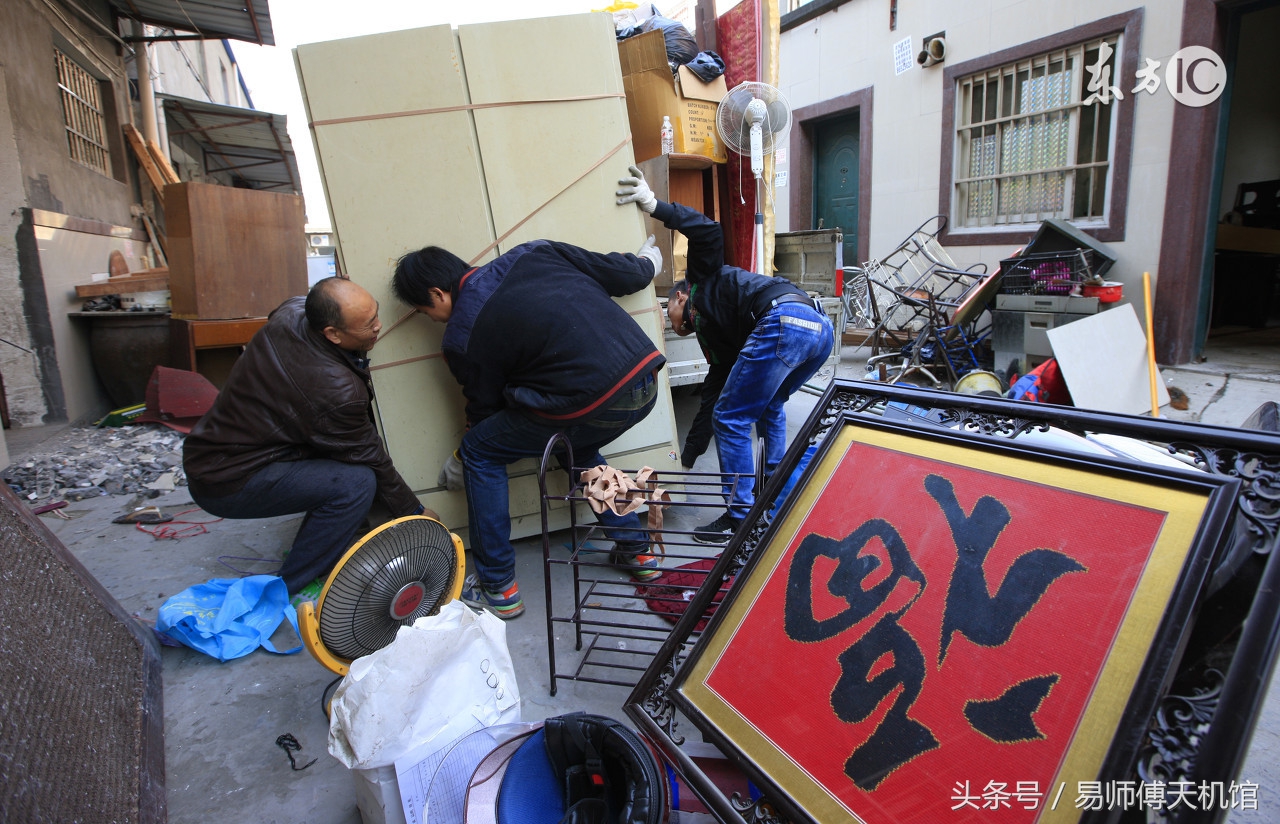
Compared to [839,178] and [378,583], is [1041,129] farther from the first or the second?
[378,583]

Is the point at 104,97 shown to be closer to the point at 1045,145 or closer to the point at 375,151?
the point at 375,151

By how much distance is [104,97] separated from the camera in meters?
7.42

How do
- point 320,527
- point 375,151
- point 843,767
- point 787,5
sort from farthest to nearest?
point 787,5
point 375,151
point 320,527
point 843,767

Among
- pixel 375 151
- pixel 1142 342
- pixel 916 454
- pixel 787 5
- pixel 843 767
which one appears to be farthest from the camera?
pixel 787 5

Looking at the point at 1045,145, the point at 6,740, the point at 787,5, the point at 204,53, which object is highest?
the point at 204,53

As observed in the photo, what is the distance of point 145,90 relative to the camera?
8211mm

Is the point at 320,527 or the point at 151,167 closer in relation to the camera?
the point at 320,527

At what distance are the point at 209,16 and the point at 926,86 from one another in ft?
27.9

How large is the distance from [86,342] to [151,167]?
302 centimetres

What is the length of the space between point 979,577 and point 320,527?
247 cm

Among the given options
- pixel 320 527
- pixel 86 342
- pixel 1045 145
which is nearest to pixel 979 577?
pixel 320 527

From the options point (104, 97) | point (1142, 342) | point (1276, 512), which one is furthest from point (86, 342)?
point (1142, 342)

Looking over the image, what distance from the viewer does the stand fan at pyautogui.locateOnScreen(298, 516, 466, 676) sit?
6.20 feet

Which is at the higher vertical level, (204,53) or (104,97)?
(204,53)
